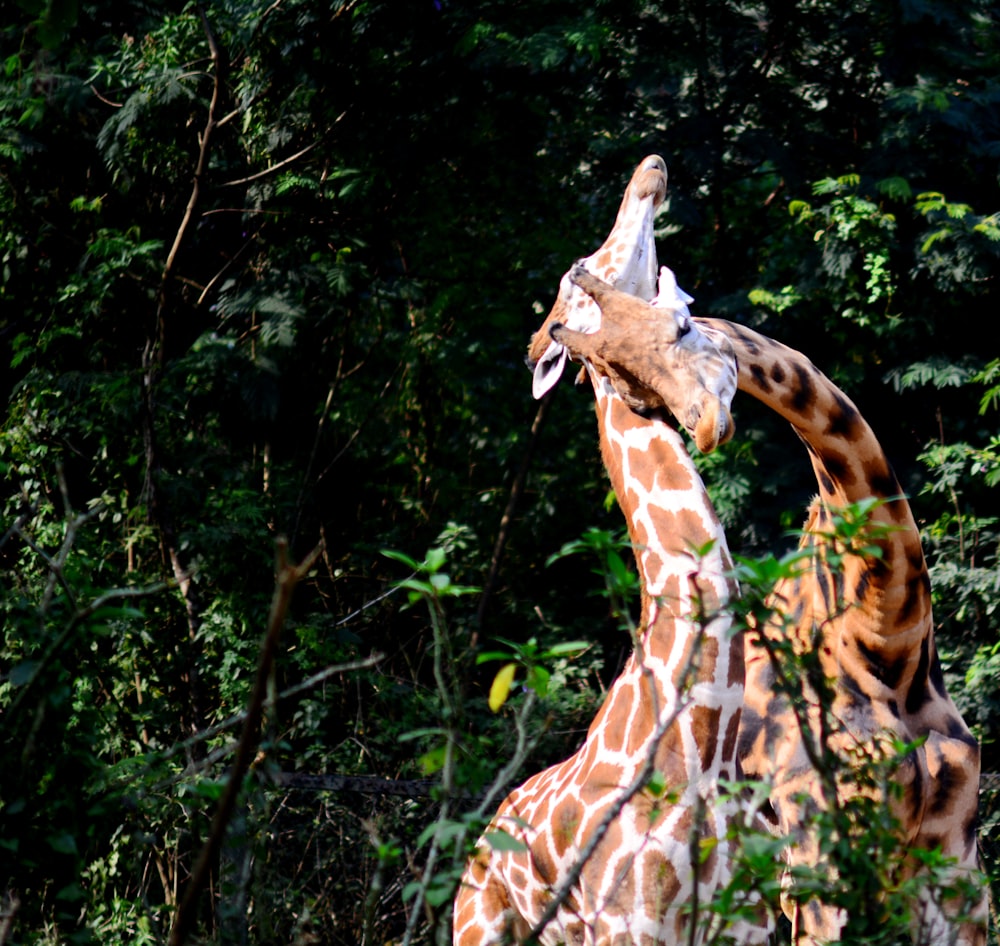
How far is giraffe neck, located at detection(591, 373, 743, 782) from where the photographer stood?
102 inches

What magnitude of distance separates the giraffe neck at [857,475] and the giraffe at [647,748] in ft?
0.84

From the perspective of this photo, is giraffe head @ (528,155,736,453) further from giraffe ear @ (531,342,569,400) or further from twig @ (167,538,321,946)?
twig @ (167,538,321,946)

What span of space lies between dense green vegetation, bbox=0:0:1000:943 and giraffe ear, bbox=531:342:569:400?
8.23 feet

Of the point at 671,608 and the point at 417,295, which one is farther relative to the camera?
the point at 417,295

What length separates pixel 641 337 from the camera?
2797 mm

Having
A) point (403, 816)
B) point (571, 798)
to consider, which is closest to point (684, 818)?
point (571, 798)

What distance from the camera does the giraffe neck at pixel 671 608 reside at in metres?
2.59

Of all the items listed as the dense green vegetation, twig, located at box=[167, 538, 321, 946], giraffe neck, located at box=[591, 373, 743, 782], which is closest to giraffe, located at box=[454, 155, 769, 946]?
giraffe neck, located at box=[591, 373, 743, 782]

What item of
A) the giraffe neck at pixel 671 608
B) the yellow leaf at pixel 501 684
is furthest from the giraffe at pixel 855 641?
the yellow leaf at pixel 501 684

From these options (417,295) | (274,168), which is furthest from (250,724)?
(417,295)

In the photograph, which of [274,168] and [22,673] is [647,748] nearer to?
[22,673]

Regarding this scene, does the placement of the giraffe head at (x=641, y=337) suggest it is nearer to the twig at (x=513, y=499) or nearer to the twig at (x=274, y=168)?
the twig at (x=274, y=168)

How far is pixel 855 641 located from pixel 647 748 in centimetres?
85

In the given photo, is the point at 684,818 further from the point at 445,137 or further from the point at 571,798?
the point at 445,137
